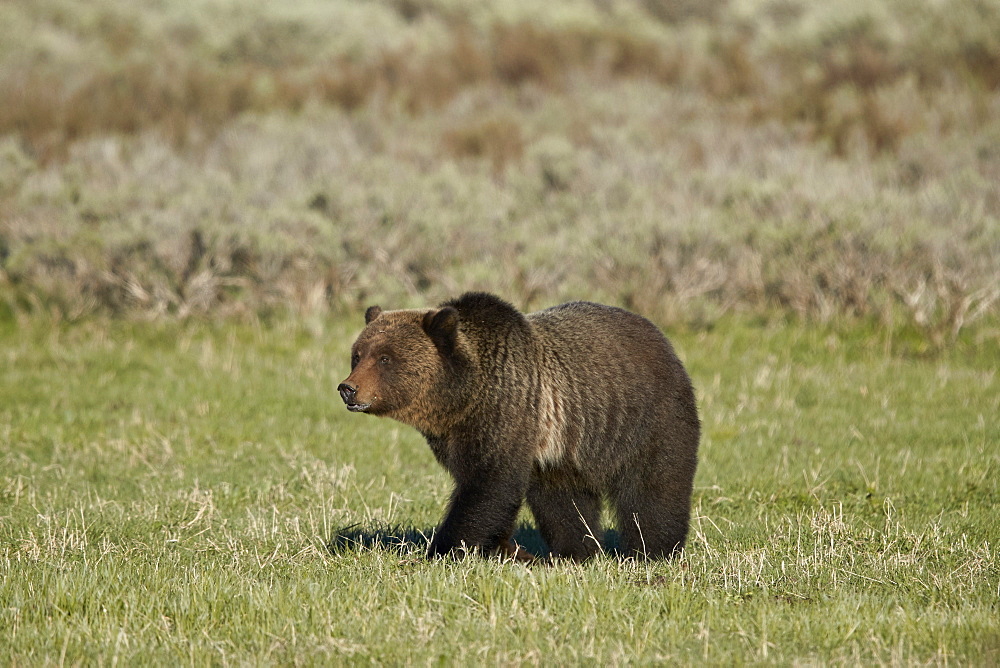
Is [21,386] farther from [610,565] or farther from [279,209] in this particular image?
[610,565]

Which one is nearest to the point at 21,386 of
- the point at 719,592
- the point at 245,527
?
the point at 245,527

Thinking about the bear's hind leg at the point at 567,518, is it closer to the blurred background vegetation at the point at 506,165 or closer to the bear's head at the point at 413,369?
the bear's head at the point at 413,369

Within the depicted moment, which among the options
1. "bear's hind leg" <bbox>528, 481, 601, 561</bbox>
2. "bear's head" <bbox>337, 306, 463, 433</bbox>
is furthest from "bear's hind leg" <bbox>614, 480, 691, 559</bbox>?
"bear's head" <bbox>337, 306, 463, 433</bbox>

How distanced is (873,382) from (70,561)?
8305 mm

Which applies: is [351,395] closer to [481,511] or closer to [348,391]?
[348,391]

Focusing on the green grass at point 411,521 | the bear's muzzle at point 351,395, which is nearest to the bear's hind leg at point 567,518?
the green grass at point 411,521

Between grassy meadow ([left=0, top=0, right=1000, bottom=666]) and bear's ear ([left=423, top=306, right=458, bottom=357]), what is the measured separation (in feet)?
3.88

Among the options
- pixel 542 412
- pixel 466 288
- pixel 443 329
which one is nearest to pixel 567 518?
pixel 542 412

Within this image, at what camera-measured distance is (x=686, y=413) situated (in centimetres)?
637

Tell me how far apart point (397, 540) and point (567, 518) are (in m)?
1.08

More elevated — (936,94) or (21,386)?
(936,94)

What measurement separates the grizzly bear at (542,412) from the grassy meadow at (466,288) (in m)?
0.37

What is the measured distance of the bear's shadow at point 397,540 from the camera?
6.39 metres

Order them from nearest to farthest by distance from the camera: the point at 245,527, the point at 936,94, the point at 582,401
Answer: the point at 582,401 → the point at 245,527 → the point at 936,94
